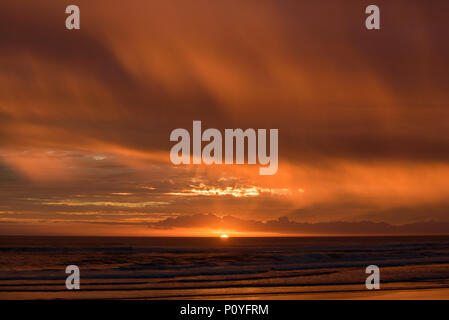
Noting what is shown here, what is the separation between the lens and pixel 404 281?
23953 millimetres

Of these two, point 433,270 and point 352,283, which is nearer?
point 352,283

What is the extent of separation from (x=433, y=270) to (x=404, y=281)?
6721 mm

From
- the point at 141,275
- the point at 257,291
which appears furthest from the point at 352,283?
the point at 141,275
